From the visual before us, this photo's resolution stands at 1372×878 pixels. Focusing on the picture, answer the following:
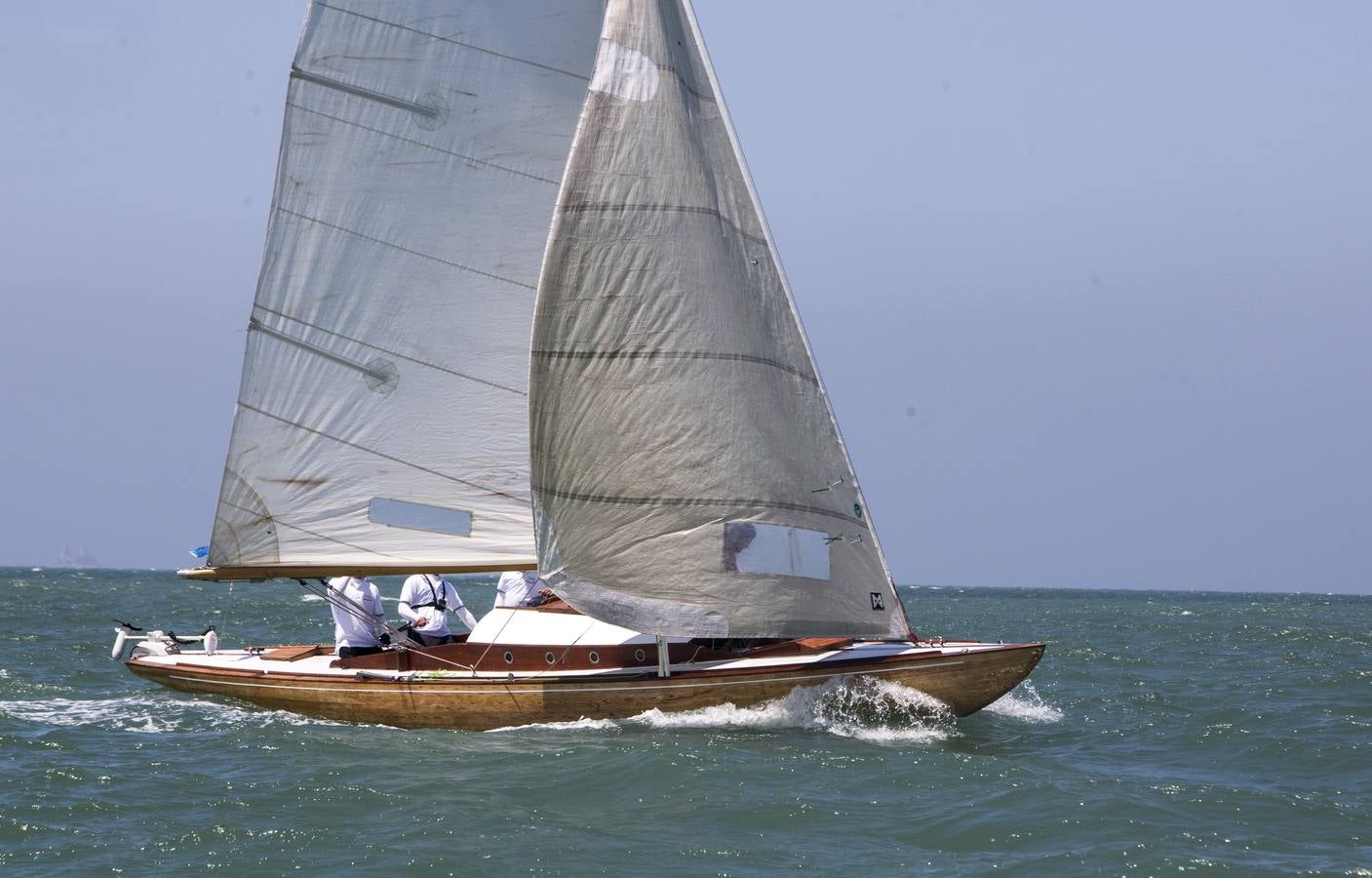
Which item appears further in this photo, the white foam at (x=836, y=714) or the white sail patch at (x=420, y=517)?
the white sail patch at (x=420, y=517)

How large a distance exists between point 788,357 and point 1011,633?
2507 cm

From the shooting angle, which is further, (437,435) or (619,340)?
(437,435)

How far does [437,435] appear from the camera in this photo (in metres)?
17.0

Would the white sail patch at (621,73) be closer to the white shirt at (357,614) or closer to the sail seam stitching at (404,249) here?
the sail seam stitching at (404,249)

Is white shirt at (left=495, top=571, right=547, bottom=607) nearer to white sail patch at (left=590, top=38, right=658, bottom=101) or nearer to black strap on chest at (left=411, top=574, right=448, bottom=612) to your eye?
black strap on chest at (left=411, top=574, right=448, bottom=612)

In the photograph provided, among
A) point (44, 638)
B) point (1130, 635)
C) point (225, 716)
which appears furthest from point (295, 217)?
point (1130, 635)

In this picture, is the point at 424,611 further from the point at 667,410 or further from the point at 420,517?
the point at 667,410

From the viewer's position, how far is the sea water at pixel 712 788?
11102 millimetres

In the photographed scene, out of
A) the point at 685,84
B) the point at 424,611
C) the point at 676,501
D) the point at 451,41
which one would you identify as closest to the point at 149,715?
the point at 424,611

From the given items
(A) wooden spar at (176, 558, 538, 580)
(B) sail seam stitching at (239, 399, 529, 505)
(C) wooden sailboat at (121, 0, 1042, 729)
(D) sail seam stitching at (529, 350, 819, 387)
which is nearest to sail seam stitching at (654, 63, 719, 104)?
(C) wooden sailboat at (121, 0, 1042, 729)

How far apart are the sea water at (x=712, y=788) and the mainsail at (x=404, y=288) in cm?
223

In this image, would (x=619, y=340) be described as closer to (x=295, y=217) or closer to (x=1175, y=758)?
(x=295, y=217)

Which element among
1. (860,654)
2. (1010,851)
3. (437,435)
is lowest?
(1010,851)

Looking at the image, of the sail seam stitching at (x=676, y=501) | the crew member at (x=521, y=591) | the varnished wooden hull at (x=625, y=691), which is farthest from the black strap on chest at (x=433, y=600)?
the sail seam stitching at (x=676, y=501)
